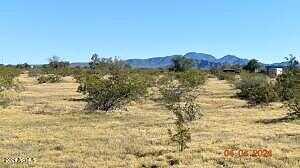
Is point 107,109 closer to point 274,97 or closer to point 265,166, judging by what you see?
point 274,97

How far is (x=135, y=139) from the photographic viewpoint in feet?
71.9

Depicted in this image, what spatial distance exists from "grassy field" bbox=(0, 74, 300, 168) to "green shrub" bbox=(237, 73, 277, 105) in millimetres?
9352

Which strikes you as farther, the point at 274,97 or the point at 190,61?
the point at 190,61

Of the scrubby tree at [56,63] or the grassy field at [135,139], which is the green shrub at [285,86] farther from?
the scrubby tree at [56,63]

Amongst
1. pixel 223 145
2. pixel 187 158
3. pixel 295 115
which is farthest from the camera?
pixel 295 115

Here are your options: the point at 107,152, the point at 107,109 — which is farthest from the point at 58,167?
the point at 107,109

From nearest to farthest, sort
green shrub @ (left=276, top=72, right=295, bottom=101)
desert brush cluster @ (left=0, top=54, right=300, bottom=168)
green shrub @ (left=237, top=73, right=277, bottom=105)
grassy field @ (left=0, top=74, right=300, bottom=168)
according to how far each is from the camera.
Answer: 1. grassy field @ (left=0, top=74, right=300, bottom=168)
2. desert brush cluster @ (left=0, top=54, right=300, bottom=168)
3. green shrub @ (left=276, top=72, right=295, bottom=101)
4. green shrub @ (left=237, top=73, right=277, bottom=105)

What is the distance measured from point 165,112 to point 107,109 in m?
3.71

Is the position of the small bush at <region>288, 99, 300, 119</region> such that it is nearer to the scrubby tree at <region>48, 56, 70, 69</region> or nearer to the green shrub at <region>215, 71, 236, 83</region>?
the green shrub at <region>215, 71, 236, 83</region>

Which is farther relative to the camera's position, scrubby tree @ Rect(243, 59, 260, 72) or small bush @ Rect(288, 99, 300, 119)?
scrubby tree @ Rect(243, 59, 260, 72)

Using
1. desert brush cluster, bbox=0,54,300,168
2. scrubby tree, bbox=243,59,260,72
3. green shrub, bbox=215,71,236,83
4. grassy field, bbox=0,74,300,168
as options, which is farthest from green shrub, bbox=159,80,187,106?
scrubby tree, bbox=243,59,260,72

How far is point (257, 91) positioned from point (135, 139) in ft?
84.3

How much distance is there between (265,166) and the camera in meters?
16.4

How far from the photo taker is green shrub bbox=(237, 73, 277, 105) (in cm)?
4390
